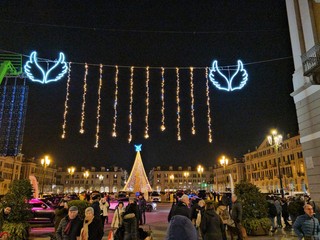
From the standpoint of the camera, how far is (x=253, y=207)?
1247cm

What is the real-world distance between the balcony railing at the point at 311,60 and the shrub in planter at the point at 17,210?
A: 12.8 m

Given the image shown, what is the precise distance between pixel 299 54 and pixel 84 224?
13613 millimetres

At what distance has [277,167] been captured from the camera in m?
69.9

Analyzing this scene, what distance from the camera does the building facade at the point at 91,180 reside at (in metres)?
120

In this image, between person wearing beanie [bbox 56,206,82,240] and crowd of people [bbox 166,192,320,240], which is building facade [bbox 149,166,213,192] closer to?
crowd of people [bbox 166,192,320,240]

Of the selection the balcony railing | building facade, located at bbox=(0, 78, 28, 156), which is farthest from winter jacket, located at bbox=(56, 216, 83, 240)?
building facade, located at bbox=(0, 78, 28, 156)

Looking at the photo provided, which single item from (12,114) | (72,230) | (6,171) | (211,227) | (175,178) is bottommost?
(211,227)

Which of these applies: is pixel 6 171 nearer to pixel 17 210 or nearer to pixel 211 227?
pixel 17 210

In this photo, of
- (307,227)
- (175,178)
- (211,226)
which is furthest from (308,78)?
(175,178)

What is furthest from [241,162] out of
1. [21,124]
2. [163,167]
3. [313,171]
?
[313,171]

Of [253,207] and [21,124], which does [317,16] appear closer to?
[253,207]

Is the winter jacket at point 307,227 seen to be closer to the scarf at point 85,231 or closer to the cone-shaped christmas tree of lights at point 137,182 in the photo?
the scarf at point 85,231

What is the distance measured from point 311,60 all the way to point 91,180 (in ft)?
386

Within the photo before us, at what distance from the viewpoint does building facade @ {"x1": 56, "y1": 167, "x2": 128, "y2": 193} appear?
120000 mm
